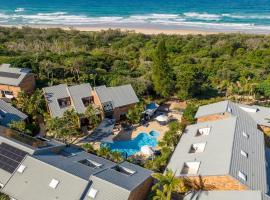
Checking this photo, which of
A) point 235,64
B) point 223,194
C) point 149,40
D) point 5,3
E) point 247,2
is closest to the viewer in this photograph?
point 223,194

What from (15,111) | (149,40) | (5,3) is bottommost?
(15,111)

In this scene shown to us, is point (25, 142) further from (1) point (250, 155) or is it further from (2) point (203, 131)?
(1) point (250, 155)

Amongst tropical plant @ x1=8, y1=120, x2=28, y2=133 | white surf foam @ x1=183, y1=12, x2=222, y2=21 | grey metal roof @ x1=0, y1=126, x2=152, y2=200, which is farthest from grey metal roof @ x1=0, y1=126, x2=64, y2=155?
white surf foam @ x1=183, y1=12, x2=222, y2=21

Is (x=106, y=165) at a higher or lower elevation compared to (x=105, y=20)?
lower

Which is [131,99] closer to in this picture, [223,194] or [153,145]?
[153,145]

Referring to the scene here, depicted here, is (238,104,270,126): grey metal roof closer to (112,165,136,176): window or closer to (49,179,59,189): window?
(112,165,136,176): window

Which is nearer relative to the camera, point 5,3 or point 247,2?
point 247,2

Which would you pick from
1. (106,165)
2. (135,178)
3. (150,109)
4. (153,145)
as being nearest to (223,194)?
(135,178)
